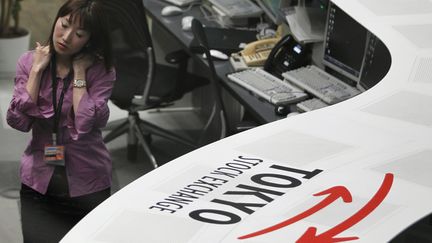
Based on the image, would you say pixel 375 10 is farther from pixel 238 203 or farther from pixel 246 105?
pixel 238 203

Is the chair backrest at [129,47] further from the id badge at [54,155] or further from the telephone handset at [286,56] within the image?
the id badge at [54,155]

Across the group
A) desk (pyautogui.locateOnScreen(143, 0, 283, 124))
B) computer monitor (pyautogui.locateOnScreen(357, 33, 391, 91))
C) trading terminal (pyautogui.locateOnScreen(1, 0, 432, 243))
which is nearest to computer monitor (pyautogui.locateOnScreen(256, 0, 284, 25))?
trading terminal (pyautogui.locateOnScreen(1, 0, 432, 243))

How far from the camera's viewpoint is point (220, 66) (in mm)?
4465

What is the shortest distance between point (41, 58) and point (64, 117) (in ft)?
0.74

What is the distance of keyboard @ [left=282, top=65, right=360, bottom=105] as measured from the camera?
3.89 m

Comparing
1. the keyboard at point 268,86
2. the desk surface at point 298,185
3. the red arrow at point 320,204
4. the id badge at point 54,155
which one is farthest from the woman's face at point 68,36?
the red arrow at point 320,204

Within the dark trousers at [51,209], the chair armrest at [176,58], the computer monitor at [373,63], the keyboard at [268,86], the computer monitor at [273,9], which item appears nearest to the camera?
the dark trousers at [51,209]

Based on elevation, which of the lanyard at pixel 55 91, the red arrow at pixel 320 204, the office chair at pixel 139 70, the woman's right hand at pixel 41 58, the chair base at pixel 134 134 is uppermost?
the red arrow at pixel 320 204

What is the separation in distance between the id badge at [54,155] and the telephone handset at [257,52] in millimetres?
1522

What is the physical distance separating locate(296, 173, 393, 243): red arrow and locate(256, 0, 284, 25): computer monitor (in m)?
2.60

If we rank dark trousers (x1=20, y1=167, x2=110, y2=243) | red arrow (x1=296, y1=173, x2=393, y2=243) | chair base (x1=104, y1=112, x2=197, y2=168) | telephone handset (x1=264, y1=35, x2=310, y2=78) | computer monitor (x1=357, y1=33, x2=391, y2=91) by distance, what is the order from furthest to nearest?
chair base (x1=104, y1=112, x2=197, y2=168)
telephone handset (x1=264, y1=35, x2=310, y2=78)
computer monitor (x1=357, y1=33, x2=391, y2=91)
dark trousers (x1=20, y1=167, x2=110, y2=243)
red arrow (x1=296, y1=173, x2=393, y2=243)

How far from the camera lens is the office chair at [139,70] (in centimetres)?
460

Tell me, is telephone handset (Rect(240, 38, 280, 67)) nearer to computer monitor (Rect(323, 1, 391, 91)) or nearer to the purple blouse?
computer monitor (Rect(323, 1, 391, 91))

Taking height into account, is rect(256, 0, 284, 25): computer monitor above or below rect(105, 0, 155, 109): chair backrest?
above
